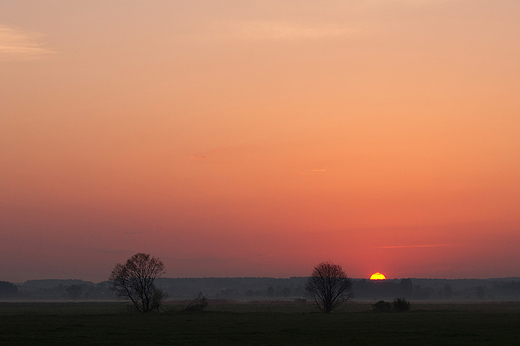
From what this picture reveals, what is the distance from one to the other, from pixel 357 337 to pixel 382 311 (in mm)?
52727

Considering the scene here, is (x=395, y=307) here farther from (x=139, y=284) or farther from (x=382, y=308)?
(x=139, y=284)

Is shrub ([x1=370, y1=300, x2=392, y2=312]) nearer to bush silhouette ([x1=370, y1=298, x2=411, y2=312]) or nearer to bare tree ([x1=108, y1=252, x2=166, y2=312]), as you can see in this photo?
bush silhouette ([x1=370, y1=298, x2=411, y2=312])

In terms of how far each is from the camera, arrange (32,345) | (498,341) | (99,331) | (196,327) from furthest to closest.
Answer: (196,327) → (99,331) → (498,341) → (32,345)

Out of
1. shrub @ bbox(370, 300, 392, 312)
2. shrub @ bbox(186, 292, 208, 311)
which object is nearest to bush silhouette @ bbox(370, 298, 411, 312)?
shrub @ bbox(370, 300, 392, 312)

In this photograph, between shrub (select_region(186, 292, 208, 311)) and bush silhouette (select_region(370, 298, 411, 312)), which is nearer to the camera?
shrub (select_region(186, 292, 208, 311))

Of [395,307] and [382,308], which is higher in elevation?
[395,307]

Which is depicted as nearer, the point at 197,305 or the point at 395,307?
the point at 197,305

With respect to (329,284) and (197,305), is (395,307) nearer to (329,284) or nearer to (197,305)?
(329,284)

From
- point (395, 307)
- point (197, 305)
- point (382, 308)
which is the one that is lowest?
point (382, 308)

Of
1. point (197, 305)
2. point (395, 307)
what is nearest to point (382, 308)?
point (395, 307)

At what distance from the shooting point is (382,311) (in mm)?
96000

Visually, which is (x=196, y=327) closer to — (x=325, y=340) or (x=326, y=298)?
(x=325, y=340)

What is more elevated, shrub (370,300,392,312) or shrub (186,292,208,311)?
shrub (186,292,208,311)

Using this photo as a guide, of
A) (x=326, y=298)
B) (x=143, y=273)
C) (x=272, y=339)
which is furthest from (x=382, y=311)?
(x=272, y=339)
